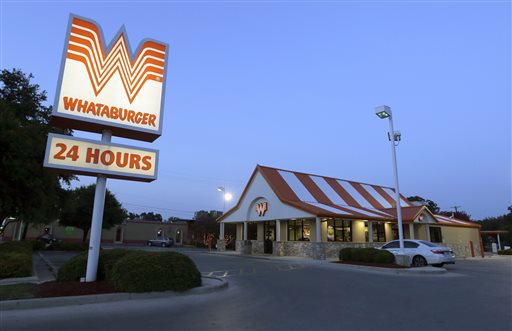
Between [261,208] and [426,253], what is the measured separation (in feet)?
48.8

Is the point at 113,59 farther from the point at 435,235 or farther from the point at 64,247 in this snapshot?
the point at 435,235

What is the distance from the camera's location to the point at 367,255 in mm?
18875

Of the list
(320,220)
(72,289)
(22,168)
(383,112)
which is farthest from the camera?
(320,220)

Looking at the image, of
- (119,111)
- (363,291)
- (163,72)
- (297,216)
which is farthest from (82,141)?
(297,216)

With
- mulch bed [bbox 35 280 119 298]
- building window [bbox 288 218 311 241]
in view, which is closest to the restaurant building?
building window [bbox 288 218 311 241]

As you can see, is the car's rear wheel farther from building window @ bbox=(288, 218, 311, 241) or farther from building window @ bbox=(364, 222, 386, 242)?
building window @ bbox=(364, 222, 386, 242)

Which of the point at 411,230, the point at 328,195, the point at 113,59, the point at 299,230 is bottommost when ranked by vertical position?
the point at 299,230

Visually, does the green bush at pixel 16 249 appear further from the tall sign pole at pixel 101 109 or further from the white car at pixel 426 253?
the white car at pixel 426 253

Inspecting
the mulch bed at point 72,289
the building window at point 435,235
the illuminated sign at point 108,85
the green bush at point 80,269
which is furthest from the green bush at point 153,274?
the building window at point 435,235

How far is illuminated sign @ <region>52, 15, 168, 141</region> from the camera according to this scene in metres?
9.95

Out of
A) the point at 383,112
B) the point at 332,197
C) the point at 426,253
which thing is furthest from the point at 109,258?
the point at 332,197

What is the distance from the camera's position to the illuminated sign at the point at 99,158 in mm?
9430

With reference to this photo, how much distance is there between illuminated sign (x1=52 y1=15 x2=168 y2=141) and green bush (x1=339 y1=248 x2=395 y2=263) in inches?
534

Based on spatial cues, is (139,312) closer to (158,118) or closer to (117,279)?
(117,279)
